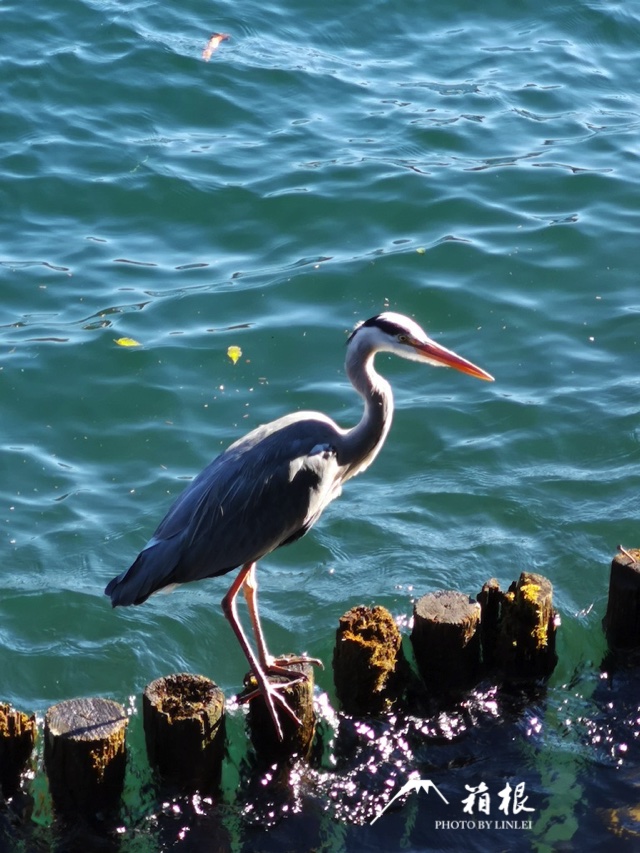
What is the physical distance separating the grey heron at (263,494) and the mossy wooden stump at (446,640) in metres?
0.62

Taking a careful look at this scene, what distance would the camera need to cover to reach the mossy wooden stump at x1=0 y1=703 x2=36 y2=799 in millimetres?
4988

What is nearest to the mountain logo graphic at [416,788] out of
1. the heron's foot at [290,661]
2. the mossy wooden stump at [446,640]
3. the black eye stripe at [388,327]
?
the mossy wooden stump at [446,640]

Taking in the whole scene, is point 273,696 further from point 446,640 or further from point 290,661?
point 446,640

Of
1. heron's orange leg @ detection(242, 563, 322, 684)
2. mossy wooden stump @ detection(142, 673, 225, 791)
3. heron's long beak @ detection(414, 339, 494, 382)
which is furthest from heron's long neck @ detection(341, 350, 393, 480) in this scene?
mossy wooden stump @ detection(142, 673, 225, 791)

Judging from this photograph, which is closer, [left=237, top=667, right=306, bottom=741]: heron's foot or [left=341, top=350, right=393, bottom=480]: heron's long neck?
[left=237, top=667, right=306, bottom=741]: heron's foot

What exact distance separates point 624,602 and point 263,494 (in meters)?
1.89

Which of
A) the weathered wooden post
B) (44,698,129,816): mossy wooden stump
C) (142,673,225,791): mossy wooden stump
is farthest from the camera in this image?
the weathered wooden post

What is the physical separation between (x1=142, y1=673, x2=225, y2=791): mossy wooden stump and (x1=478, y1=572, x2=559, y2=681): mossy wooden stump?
1488mm

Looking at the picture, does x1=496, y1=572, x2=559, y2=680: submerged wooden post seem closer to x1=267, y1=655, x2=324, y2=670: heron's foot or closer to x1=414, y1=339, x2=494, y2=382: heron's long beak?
x1=267, y1=655, x2=324, y2=670: heron's foot

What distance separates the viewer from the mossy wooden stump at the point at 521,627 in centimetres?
567

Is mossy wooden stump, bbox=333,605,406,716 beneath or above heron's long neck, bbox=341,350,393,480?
beneath

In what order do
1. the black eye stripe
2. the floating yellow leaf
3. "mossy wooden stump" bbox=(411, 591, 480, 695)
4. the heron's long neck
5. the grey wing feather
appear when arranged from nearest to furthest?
1. "mossy wooden stump" bbox=(411, 591, 480, 695)
2. the grey wing feather
3. the black eye stripe
4. the heron's long neck
5. the floating yellow leaf

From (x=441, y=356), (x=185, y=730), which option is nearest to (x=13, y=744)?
(x=185, y=730)

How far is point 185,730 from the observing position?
5039mm
